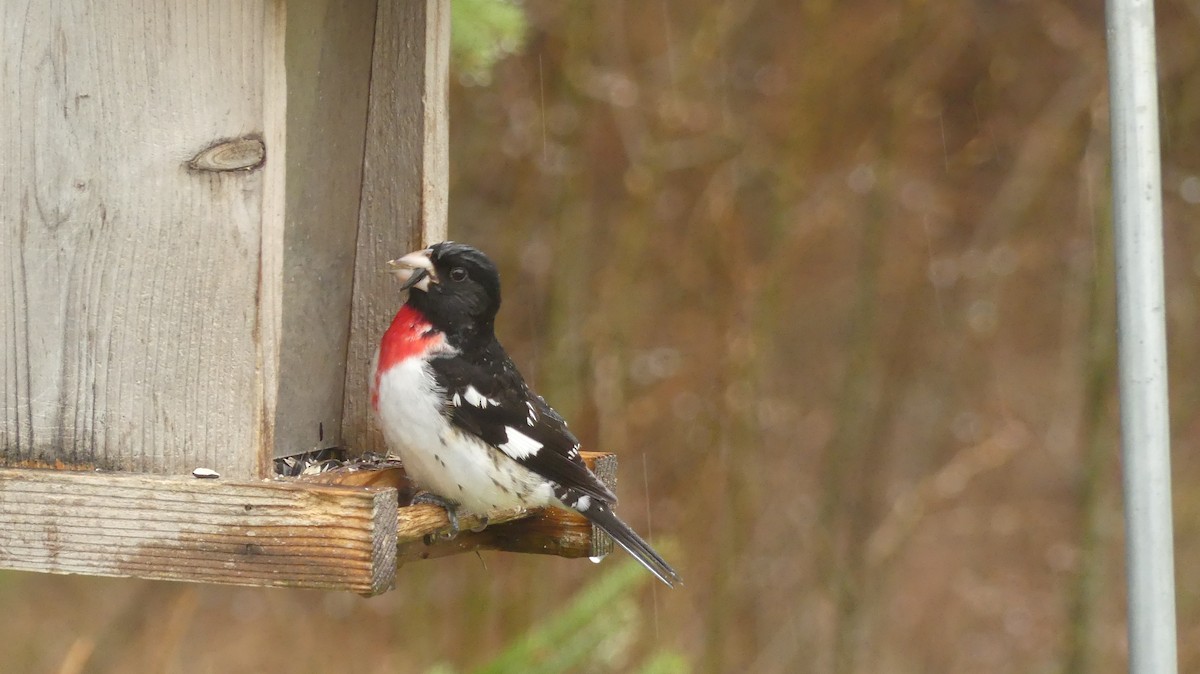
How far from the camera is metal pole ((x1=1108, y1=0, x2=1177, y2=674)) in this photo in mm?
2043

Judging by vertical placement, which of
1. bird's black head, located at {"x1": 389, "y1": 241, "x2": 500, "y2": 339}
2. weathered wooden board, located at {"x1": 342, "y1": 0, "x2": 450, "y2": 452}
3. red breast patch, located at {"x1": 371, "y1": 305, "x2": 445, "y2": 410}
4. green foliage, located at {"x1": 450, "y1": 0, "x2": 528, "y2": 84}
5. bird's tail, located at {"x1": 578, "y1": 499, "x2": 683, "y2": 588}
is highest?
green foliage, located at {"x1": 450, "y1": 0, "x2": 528, "y2": 84}

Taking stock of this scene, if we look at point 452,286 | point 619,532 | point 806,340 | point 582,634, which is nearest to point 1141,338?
point 582,634

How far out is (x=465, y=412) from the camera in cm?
295

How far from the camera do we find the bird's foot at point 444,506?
287 cm

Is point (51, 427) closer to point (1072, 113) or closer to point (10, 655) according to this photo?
point (10, 655)

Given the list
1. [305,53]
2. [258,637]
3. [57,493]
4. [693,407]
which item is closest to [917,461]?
[693,407]

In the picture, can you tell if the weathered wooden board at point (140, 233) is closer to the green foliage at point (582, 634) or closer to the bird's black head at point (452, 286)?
the bird's black head at point (452, 286)

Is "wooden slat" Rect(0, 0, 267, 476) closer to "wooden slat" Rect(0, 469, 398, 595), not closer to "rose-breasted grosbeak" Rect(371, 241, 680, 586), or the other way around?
"wooden slat" Rect(0, 469, 398, 595)

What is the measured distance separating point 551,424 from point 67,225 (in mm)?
1156

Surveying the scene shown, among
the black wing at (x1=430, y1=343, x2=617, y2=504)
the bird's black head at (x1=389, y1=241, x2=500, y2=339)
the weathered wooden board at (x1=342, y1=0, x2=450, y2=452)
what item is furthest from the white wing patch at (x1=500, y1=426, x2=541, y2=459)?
the weathered wooden board at (x1=342, y1=0, x2=450, y2=452)

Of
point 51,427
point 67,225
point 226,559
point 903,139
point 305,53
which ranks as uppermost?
point 903,139

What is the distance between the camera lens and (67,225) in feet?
8.08

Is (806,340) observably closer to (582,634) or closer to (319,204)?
(319,204)

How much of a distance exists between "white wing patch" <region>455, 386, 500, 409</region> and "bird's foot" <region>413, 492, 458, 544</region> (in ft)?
0.70
